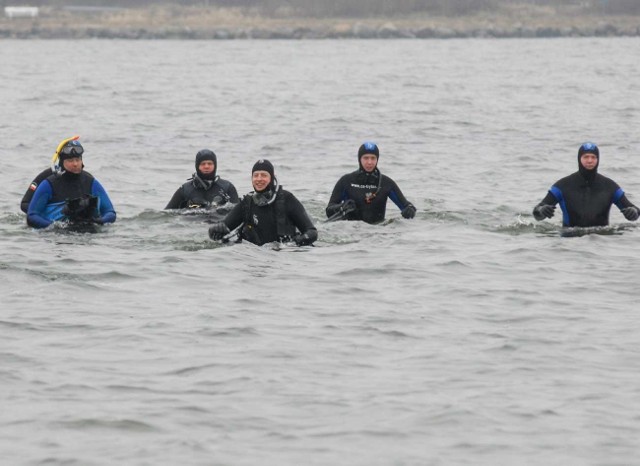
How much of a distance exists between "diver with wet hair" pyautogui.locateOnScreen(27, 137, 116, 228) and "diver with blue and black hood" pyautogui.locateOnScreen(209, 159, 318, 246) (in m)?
1.86

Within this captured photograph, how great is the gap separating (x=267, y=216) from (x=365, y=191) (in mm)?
2567

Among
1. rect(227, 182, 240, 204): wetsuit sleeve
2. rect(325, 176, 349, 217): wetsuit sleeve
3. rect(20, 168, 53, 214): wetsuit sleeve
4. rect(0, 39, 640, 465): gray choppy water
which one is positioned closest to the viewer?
rect(0, 39, 640, 465): gray choppy water

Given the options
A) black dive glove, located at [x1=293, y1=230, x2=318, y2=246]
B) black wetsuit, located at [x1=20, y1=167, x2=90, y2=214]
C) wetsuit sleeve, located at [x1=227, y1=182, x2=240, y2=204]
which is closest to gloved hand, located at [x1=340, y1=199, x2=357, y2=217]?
wetsuit sleeve, located at [x1=227, y1=182, x2=240, y2=204]

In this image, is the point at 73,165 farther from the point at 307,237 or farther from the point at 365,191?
the point at 365,191

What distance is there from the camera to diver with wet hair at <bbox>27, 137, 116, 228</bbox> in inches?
577

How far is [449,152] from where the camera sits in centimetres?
2723

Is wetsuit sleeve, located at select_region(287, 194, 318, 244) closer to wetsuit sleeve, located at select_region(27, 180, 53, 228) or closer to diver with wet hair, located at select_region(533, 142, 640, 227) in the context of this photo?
wetsuit sleeve, located at select_region(27, 180, 53, 228)

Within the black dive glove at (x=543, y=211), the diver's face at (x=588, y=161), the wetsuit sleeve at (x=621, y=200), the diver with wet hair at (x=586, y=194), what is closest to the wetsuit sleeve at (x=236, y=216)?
the black dive glove at (x=543, y=211)

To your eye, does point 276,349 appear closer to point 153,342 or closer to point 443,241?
point 153,342

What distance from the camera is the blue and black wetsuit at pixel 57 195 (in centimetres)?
1470

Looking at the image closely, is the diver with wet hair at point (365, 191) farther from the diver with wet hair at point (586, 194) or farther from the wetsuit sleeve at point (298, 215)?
the wetsuit sleeve at point (298, 215)

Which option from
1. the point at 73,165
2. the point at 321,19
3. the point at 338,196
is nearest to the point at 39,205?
the point at 73,165

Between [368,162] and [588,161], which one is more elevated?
[588,161]

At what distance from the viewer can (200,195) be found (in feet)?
53.9
